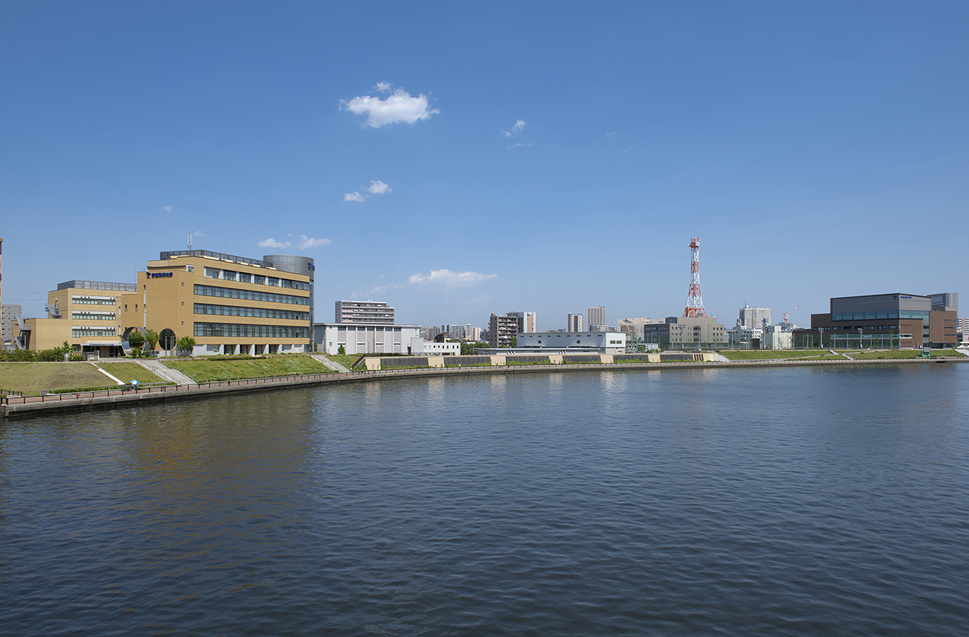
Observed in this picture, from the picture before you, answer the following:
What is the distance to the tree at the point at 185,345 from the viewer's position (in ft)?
315

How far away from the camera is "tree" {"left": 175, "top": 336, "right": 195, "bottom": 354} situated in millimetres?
96062

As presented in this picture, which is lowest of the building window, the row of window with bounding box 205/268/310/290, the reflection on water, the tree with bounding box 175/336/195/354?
the reflection on water

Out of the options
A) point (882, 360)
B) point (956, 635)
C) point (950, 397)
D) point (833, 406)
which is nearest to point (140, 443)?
point (956, 635)

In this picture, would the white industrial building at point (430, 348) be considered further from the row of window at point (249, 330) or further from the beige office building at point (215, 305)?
the beige office building at point (215, 305)

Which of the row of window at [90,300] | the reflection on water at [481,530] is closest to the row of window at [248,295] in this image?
the row of window at [90,300]

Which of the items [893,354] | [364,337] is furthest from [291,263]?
[893,354]

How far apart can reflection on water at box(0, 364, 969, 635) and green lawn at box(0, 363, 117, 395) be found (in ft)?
49.5

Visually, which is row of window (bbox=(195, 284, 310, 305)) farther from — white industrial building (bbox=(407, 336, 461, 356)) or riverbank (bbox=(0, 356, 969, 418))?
white industrial building (bbox=(407, 336, 461, 356))

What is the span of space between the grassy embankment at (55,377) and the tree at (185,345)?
21.9 m

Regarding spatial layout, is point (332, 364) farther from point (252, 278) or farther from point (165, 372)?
point (165, 372)

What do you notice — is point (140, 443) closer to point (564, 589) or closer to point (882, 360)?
point (564, 589)

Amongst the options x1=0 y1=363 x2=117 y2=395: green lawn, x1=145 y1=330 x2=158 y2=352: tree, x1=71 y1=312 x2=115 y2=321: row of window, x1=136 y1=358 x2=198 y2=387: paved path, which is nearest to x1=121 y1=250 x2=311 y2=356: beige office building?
x1=145 y1=330 x2=158 y2=352: tree

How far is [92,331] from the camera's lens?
135m

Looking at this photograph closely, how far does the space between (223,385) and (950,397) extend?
105 m
